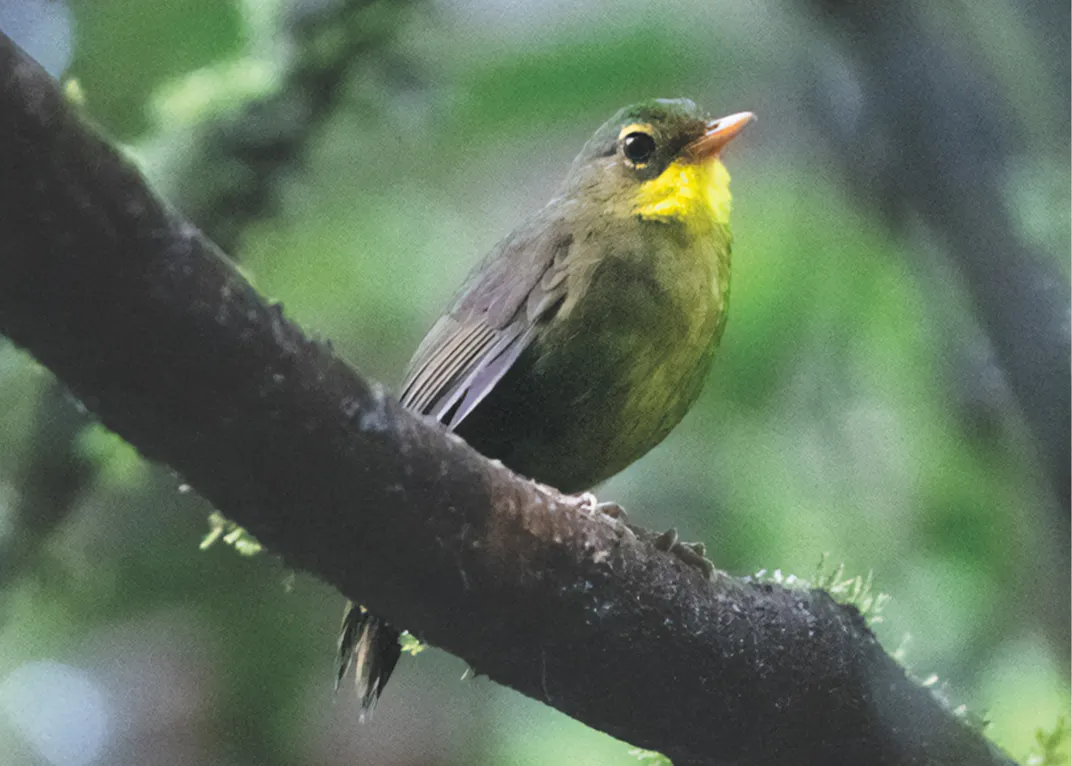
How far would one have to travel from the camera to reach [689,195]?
53.9 inches

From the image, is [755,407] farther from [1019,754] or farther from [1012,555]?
[1019,754]

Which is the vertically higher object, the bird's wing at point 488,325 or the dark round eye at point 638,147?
the dark round eye at point 638,147

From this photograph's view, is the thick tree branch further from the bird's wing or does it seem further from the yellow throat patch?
the yellow throat patch

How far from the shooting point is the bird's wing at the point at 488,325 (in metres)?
1.23

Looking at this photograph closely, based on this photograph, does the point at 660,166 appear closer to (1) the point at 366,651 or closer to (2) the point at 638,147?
(2) the point at 638,147

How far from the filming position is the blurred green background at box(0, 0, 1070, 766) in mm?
968

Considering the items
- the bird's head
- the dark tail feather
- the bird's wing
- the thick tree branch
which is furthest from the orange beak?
the dark tail feather

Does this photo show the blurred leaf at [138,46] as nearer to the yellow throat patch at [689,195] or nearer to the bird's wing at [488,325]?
the bird's wing at [488,325]

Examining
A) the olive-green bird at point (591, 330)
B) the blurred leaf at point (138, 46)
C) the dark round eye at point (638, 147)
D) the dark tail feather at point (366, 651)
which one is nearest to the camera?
the blurred leaf at point (138, 46)

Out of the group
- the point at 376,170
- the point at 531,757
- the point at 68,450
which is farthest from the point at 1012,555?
the point at 68,450

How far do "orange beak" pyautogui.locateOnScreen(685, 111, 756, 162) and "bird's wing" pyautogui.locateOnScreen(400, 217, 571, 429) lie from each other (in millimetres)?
189

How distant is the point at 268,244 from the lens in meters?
1.15

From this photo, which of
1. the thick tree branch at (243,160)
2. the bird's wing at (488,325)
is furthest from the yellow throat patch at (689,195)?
the thick tree branch at (243,160)

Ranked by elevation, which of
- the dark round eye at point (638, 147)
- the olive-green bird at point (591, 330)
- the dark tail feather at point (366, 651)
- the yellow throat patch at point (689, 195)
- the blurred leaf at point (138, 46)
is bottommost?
the dark tail feather at point (366, 651)
